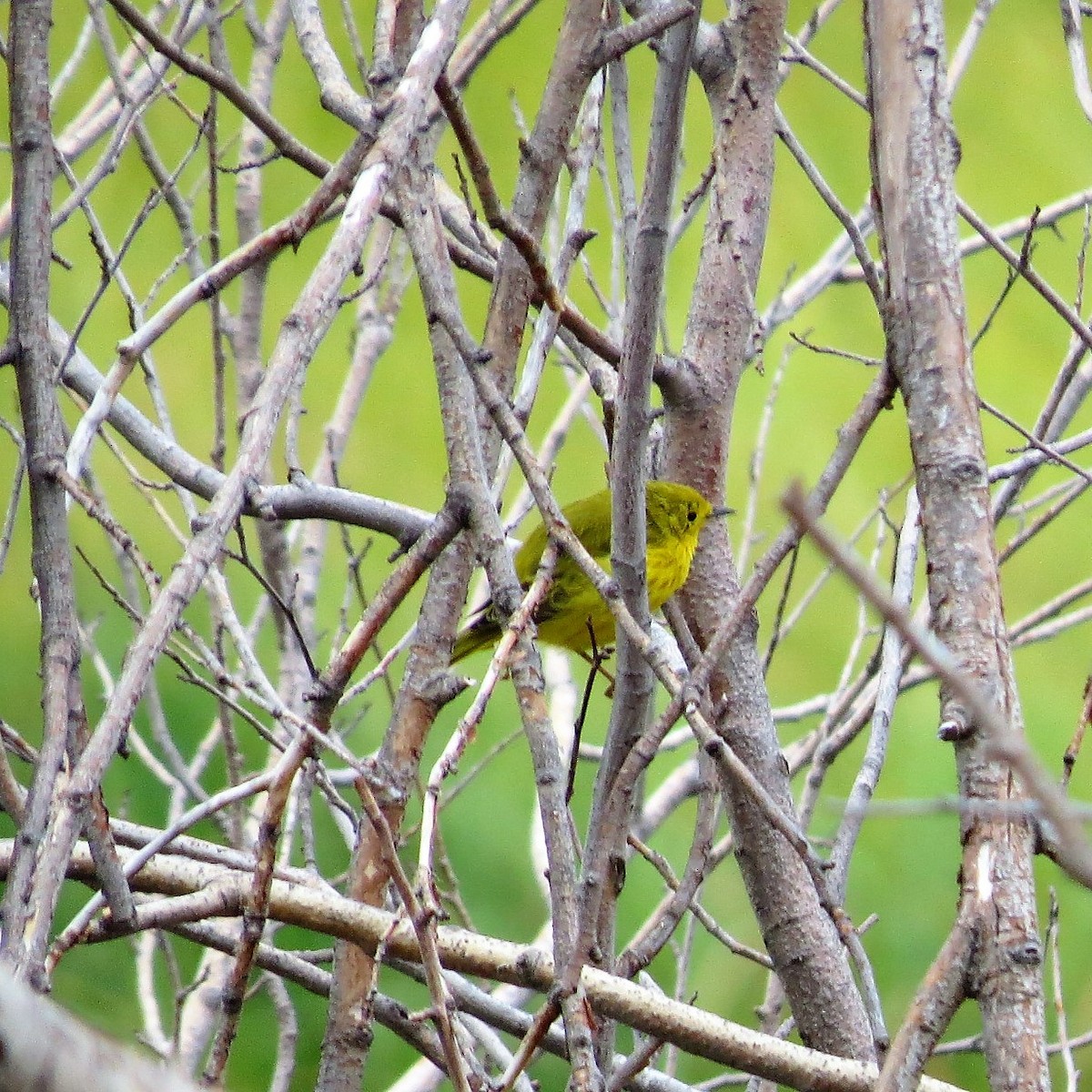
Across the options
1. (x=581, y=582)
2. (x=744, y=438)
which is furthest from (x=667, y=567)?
(x=744, y=438)

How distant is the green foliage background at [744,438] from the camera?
19.0ft

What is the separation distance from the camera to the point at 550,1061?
589cm

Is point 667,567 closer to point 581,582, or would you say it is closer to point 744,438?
point 581,582

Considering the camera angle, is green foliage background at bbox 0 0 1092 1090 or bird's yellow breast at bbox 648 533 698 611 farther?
green foliage background at bbox 0 0 1092 1090

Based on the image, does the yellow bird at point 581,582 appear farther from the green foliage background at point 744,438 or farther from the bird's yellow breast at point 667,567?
the green foliage background at point 744,438

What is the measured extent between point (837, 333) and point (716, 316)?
17.3ft

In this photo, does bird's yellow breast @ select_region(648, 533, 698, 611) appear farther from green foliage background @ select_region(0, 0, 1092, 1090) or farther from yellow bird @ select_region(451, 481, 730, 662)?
green foliage background @ select_region(0, 0, 1092, 1090)

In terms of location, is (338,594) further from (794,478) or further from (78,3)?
(794,478)

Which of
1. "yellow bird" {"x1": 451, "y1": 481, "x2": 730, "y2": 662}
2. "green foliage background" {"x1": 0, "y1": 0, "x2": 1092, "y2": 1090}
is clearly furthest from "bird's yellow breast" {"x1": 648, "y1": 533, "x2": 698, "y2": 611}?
"green foliage background" {"x1": 0, "y1": 0, "x2": 1092, "y2": 1090}

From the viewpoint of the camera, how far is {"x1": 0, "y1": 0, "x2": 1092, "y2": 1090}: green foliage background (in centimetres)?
578

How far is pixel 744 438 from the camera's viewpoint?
25.6 feet

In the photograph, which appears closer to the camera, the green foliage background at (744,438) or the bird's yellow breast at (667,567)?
the bird's yellow breast at (667,567)

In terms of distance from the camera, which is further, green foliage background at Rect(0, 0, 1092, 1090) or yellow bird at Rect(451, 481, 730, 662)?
green foliage background at Rect(0, 0, 1092, 1090)

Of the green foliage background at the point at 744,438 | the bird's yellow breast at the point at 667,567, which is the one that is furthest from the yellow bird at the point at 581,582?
the green foliage background at the point at 744,438
